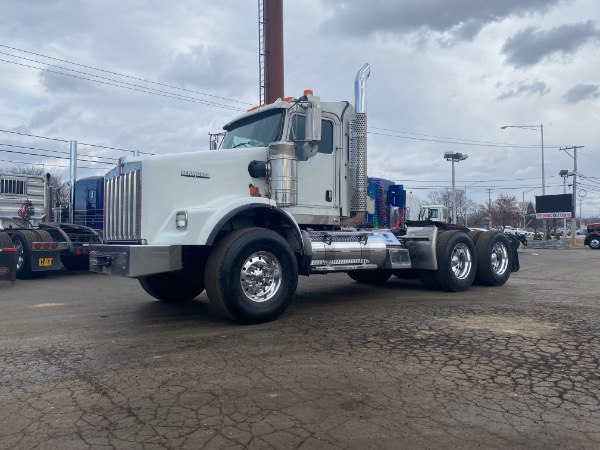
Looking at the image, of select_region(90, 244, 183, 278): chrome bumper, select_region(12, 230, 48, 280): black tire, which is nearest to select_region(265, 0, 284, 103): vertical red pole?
select_region(12, 230, 48, 280): black tire

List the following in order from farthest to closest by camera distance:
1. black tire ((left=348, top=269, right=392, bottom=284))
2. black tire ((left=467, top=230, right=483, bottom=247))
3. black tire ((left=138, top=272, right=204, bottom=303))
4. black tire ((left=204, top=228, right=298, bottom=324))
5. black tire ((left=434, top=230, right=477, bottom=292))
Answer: black tire ((left=348, top=269, right=392, bottom=284)) → black tire ((left=467, top=230, right=483, bottom=247)) → black tire ((left=434, top=230, right=477, bottom=292)) → black tire ((left=138, top=272, right=204, bottom=303)) → black tire ((left=204, top=228, right=298, bottom=324))

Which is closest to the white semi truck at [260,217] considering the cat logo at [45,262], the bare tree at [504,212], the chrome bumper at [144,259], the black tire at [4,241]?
the chrome bumper at [144,259]

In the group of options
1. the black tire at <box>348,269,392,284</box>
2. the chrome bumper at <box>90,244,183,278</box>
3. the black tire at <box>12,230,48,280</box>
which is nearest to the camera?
the chrome bumper at <box>90,244,183,278</box>

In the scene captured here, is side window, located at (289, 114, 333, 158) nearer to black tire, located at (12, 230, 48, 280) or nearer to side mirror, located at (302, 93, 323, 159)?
side mirror, located at (302, 93, 323, 159)

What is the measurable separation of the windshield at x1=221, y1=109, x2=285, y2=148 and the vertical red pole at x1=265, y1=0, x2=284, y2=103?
52.5ft

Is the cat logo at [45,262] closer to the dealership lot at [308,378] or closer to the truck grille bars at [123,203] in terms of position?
the dealership lot at [308,378]

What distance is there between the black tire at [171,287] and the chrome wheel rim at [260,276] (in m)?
1.52

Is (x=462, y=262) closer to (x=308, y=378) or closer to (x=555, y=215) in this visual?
(x=308, y=378)

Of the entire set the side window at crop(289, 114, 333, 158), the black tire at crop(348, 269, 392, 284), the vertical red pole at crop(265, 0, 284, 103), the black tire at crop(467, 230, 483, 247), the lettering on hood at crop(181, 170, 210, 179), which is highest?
the vertical red pole at crop(265, 0, 284, 103)

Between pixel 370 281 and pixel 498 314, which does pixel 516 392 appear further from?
pixel 370 281

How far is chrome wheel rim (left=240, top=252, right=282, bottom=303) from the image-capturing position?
611 centimetres

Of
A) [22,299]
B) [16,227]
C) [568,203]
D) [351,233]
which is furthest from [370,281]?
[568,203]

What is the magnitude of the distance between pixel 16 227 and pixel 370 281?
387 inches

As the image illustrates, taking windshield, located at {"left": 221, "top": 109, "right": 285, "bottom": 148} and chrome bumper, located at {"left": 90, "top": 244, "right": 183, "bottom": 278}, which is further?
windshield, located at {"left": 221, "top": 109, "right": 285, "bottom": 148}
